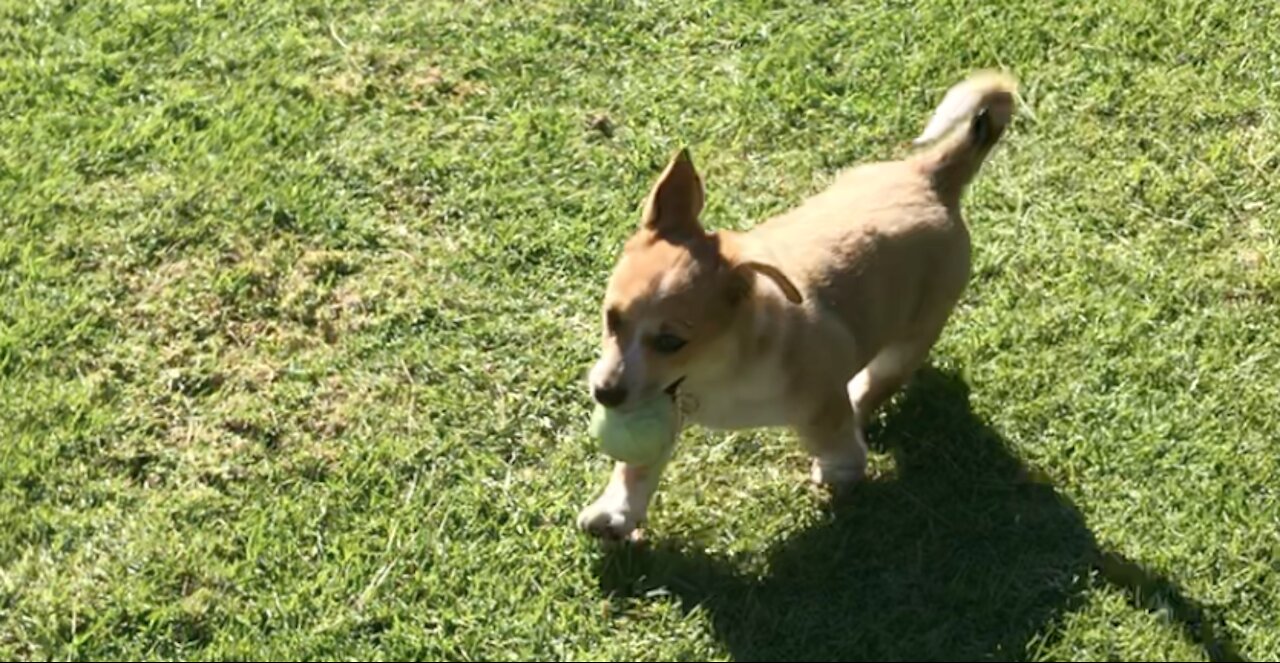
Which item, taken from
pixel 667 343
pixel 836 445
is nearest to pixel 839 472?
pixel 836 445

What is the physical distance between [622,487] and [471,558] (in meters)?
0.42

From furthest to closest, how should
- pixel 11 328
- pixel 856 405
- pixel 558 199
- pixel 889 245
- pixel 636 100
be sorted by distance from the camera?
pixel 636 100
pixel 558 199
pixel 11 328
pixel 856 405
pixel 889 245

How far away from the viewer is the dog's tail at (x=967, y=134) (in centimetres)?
413

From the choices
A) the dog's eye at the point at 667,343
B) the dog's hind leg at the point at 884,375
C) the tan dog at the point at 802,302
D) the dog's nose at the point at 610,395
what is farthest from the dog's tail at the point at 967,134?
the dog's nose at the point at 610,395

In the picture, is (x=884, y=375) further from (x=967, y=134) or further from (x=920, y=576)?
(x=967, y=134)

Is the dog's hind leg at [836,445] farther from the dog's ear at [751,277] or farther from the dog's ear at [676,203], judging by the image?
the dog's ear at [676,203]

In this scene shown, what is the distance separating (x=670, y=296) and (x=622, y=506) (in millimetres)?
772

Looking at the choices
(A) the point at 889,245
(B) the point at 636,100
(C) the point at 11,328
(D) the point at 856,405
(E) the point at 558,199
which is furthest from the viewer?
(B) the point at 636,100

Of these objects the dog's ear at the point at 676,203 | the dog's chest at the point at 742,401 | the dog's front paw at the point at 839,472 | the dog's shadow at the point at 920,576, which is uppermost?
the dog's ear at the point at 676,203

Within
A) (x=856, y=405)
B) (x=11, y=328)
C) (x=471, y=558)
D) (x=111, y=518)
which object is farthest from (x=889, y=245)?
(x=11, y=328)

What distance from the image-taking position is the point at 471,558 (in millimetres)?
4145

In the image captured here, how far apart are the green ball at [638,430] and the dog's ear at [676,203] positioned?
374 millimetres

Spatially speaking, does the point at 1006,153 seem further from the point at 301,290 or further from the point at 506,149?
the point at 301,290

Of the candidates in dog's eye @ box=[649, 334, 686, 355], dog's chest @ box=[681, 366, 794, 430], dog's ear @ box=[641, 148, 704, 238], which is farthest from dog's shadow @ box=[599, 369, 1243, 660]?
dog's ear @ box=[641, 148, 704, 238]
